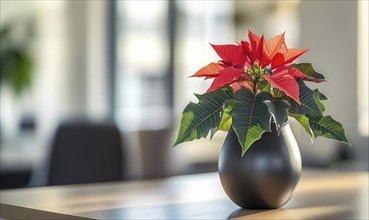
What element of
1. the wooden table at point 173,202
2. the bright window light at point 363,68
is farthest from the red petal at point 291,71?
the bright window light at point 363,68

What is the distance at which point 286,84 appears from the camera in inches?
55.7

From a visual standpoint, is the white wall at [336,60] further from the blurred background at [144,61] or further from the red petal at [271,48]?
the red petal at [271,48]

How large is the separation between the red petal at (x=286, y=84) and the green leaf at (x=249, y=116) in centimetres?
3

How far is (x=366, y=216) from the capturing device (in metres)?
1.49

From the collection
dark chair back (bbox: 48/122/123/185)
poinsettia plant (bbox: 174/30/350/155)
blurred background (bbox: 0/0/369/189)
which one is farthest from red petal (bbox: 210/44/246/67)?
blurred background (bbox: 0/0/369/189)

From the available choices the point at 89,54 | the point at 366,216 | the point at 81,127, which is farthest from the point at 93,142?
the point at 89,54

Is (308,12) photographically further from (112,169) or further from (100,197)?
(100,197)

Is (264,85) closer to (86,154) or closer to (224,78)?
(224,78)

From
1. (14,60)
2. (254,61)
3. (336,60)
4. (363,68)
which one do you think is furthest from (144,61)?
(254,61)

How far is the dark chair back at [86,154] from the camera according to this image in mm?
3426

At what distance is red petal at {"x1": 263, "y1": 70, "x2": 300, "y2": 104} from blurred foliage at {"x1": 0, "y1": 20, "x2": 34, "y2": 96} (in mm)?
5705

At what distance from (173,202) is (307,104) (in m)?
0.46

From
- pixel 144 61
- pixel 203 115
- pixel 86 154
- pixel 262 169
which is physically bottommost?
pixel 86 154

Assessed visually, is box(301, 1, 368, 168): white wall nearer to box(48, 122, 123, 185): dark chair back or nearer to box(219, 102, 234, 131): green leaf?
box(48, 122, 123, 185): dark chair back
